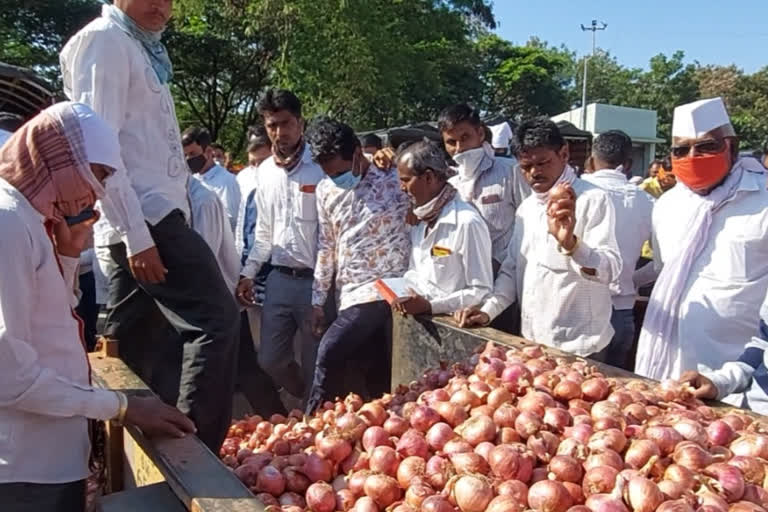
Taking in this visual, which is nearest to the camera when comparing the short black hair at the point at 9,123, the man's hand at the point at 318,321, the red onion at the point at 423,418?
the red onion at the point at 423,418

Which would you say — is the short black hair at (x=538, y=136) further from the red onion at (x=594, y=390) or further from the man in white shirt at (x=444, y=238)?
the red onion at (x=594, y=390)

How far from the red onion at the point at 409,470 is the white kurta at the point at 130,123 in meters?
1.07

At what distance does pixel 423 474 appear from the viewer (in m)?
1.85

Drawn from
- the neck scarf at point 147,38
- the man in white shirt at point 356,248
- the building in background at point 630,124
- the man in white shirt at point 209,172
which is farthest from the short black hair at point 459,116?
the building in background at point 630,124

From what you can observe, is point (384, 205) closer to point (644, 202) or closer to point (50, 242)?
point (644, 202)

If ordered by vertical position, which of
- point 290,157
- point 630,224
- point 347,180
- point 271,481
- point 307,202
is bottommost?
point 271,481

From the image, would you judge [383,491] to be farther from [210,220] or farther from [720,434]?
[210,220]

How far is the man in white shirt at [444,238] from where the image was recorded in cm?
312

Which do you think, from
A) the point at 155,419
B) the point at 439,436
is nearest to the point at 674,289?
the point at 439,436

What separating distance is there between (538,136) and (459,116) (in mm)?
945

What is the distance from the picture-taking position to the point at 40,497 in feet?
5.63

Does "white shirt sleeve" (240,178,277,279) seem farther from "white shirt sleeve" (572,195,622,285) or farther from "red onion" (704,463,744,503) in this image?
"red onion" (704,463,744,503)

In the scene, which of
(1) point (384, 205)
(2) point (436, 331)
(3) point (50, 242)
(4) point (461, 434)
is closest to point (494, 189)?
(1) point (384, 205)

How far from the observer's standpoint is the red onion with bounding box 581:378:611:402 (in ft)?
7.10
